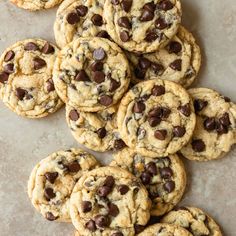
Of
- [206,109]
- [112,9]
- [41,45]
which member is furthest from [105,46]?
[206,109]

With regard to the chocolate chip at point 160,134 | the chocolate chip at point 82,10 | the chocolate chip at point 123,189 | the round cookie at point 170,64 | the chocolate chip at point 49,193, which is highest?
the chocolate chip at point 82,10

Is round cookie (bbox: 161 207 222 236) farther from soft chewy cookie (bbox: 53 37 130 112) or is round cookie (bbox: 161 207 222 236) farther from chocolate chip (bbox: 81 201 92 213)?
soft chewy cookie (bbox: 53 37 130 112)

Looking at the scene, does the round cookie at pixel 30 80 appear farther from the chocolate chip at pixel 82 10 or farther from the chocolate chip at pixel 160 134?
the chocolate chip at pixel 160 134

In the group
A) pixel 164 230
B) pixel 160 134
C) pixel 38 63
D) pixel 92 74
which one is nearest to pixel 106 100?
pixel 92 74

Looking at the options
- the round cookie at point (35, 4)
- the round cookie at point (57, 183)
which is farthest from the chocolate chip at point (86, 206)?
the round cookie at point (35, 4)

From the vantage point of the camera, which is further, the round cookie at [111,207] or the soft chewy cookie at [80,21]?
the soft chewy cookie at [80,21]

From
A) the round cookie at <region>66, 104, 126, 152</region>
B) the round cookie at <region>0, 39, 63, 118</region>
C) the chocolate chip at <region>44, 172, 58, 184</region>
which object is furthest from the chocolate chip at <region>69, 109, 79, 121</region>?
the chocolate chip at <region>44, 172, 58, 184</region>

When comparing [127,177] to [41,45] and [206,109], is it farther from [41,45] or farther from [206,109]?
[41,45]
